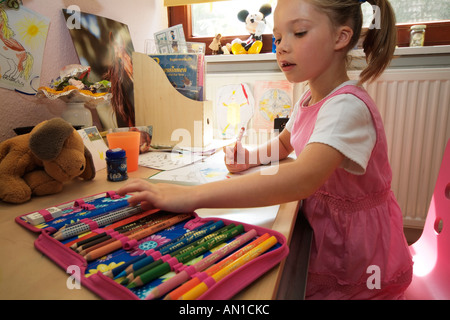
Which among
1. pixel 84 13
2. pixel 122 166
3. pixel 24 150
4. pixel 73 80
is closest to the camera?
pixel 24 150

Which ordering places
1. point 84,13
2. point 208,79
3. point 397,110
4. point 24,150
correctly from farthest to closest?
point 208,79
point 397,110
point 84,13
point 24,150

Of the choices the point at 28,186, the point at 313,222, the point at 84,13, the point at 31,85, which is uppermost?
the point at 84,13

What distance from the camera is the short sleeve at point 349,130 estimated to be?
0.56 m

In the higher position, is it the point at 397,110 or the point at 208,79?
the point at 208,79

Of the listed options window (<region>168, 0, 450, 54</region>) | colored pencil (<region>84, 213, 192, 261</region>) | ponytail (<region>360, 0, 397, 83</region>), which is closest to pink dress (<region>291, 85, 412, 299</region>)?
ponytail (<region>360, 0, 397, 83</region>)

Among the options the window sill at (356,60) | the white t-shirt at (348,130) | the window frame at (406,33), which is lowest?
the white t-shirt at (348,130)

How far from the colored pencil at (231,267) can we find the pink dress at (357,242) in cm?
31

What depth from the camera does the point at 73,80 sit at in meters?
0.88

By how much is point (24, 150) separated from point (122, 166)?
20 cm

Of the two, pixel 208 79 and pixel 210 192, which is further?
pixel 208 79

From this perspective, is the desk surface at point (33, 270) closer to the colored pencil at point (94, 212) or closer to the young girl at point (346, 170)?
the colored pencil at point (94, 212)

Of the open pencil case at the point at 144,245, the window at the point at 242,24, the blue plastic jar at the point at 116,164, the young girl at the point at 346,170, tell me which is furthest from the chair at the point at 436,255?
the window at the point at 242,24
